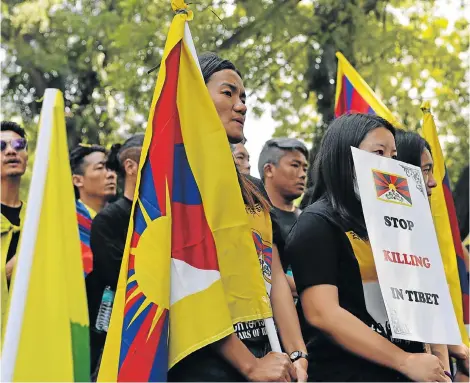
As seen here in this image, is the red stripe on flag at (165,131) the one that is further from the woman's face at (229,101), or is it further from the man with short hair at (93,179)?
the man with short hair at (93,179)

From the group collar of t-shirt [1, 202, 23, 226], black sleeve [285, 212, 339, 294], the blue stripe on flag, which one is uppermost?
collar of t-shirt [1, 202, 23, 226]

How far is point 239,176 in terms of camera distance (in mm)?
4059

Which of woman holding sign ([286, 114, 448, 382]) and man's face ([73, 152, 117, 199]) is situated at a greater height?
man's face ([73, 152, 117, 199])

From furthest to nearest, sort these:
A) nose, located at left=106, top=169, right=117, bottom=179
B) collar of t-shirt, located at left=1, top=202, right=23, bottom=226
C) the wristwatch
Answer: nose, located at left=106, top=169, right=117, bottom=179 → collar of t-shirt, located at left=1, top=202, right=23, bottom=226 → the wristwatch

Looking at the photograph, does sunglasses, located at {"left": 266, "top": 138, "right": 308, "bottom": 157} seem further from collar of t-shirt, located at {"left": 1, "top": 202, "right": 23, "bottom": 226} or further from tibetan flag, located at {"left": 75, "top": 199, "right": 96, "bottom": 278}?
collar of t-shirt, located at {"left": 1, "top": 202, "right": 23, "bottom": 226}

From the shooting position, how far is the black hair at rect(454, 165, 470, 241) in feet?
36.7

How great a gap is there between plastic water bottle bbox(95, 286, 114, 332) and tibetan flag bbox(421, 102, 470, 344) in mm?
1919

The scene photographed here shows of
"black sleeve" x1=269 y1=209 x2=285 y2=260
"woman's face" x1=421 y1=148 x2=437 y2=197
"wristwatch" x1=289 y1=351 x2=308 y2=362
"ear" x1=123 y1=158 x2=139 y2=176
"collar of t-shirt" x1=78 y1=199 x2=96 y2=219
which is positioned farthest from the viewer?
"collar of t-shirt" x1=78 y1=199 x2=96 y2=219

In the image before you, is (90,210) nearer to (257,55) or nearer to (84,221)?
(84,221)

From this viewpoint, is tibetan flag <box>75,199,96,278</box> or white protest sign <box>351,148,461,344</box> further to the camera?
tibetan flag <box>75,199,96,278</box>

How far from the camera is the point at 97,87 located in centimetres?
1338

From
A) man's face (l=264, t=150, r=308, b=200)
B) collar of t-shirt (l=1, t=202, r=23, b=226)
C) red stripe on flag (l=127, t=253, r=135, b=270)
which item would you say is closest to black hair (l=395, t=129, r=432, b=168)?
man's face (l=264, t=150, r=308, b=200)

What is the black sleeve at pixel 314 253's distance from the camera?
159 inches

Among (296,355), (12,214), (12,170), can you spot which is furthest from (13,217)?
(296,355)
